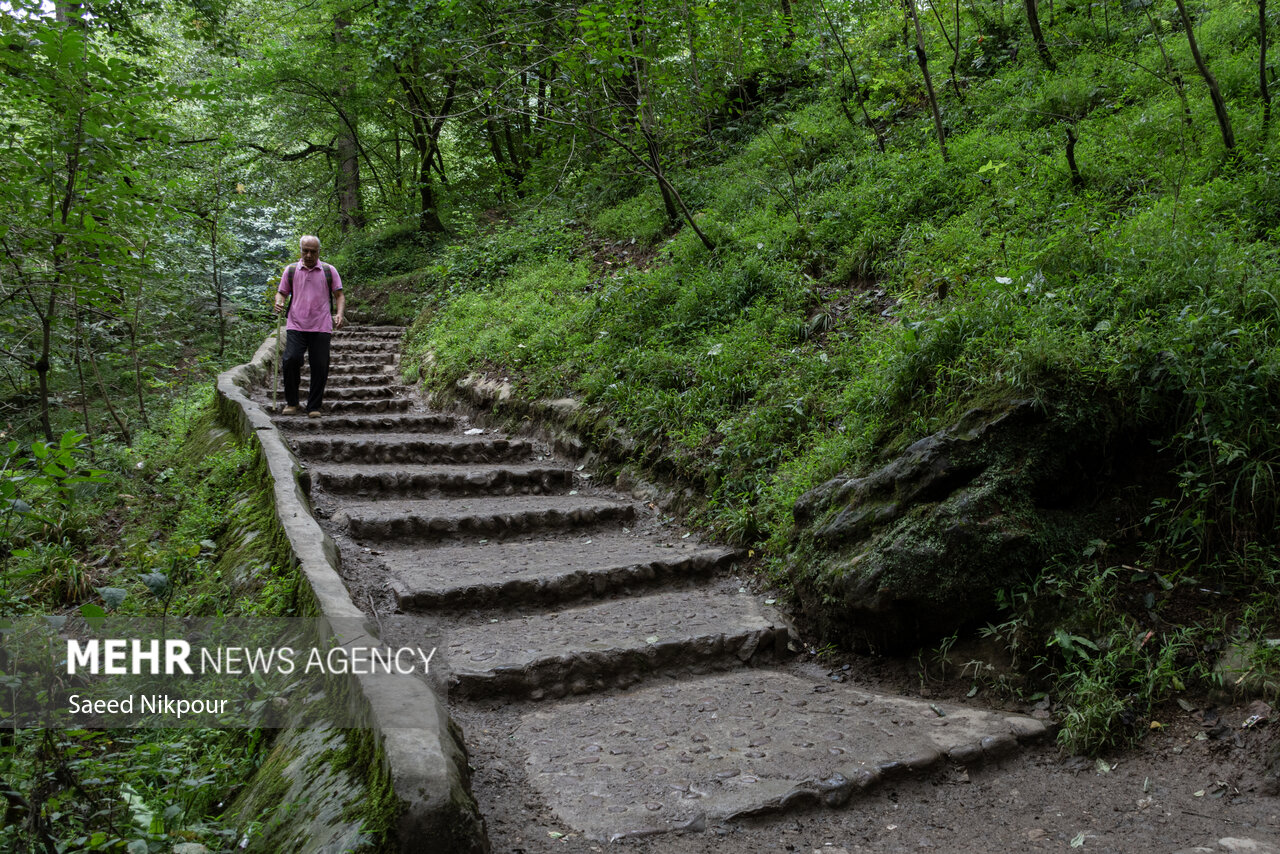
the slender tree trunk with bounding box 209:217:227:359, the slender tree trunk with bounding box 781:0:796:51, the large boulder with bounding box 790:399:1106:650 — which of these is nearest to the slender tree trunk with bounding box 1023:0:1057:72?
the slender tree trunk with bounding box 781:0:796:51

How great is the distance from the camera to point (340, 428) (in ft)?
26.6

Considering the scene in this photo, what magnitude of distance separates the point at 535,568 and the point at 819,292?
12.5 ft

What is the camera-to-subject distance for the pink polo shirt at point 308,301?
7.72 metres

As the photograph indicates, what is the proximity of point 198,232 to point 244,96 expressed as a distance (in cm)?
515

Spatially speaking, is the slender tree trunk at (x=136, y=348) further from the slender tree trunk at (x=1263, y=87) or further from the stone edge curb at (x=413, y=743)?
the slender tree trunk at (x=1263, y=87)

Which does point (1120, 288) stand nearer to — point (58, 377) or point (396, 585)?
point (396, 585)

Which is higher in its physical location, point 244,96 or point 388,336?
point 244,96

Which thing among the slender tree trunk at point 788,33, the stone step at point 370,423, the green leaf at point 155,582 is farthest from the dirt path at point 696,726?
the slender tree trunk at point 788,33

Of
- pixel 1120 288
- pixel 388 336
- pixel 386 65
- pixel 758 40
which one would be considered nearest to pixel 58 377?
pixel 388 336

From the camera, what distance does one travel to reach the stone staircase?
118 inches

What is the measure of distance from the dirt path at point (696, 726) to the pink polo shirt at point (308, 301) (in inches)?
94.4

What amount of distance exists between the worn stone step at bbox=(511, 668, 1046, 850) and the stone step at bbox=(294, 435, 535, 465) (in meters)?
4.21

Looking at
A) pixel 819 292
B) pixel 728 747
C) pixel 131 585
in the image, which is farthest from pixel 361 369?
pixel 728 747

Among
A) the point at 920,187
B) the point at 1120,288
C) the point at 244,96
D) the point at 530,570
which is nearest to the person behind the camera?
the point at 1120,288
